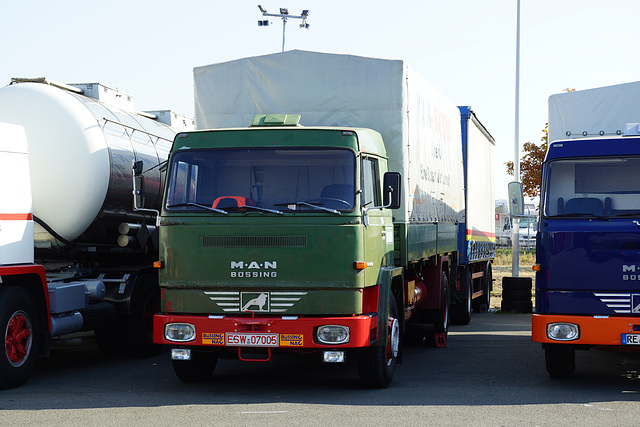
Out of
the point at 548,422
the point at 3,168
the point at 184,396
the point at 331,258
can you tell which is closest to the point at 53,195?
the point at 3,168

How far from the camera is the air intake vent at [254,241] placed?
898 cm

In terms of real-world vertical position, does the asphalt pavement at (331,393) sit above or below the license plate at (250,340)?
below

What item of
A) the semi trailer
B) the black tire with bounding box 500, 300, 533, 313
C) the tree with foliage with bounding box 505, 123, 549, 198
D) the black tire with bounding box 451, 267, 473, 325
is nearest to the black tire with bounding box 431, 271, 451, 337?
the black tire with bounding box 451, 267, 473, 325

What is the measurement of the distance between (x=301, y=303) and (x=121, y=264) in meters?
4.99

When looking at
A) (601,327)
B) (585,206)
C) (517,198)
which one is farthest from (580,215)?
(601,327)

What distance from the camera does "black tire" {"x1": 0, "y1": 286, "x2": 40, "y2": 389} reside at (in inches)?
382

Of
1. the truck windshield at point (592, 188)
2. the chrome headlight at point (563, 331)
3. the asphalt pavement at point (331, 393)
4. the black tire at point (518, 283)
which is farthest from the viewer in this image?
the black tire at point (518, 283)

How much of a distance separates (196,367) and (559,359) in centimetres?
414

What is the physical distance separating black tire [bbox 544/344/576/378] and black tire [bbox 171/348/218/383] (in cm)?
377

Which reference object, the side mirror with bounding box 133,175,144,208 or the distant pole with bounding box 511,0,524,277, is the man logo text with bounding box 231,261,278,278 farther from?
the distant pole with bounding box 511,0,524,277

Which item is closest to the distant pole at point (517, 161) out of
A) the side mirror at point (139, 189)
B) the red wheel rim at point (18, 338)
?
the side mirror at point (139, 189)

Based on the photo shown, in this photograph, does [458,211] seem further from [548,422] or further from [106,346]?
[548,422]

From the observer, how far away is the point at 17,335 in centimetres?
998

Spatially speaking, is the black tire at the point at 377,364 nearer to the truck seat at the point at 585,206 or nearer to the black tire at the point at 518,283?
the truck seat at the point at 585,206
